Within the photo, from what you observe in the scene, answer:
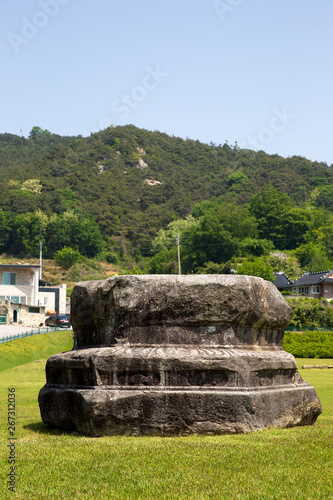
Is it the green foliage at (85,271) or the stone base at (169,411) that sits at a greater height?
the green foliage at (85,271)

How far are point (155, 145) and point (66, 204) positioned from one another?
4624cm

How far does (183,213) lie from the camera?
404 ft

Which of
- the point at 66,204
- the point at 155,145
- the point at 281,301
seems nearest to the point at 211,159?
the point at 155,145

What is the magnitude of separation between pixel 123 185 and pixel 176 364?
127 metres

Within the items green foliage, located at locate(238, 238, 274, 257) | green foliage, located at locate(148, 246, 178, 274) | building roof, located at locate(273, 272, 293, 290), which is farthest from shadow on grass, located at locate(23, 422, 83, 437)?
green foliage, located at locate(238, 238, 274, 257)

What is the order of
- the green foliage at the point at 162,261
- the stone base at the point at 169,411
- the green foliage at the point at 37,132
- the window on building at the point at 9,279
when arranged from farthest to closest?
the green foliage at the point at 37,132, the green foliage at the point at 162,261, the window on building at the point at 9,279, the stone base at the point at 169,411

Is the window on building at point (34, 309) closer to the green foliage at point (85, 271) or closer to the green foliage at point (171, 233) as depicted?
the green foliage at point (85, 271)

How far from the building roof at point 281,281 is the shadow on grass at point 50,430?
200 feet

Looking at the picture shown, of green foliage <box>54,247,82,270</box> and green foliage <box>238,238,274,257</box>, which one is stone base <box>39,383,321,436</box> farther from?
green foliage <box>54,247,82,270</box>

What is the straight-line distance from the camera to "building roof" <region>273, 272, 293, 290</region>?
6750 cm

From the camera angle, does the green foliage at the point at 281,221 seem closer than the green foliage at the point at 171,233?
Yes

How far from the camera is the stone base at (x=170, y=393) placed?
6344 mm

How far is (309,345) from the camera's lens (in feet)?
116

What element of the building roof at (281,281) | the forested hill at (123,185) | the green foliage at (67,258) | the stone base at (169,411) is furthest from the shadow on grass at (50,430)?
the forested hill at (123,185)
